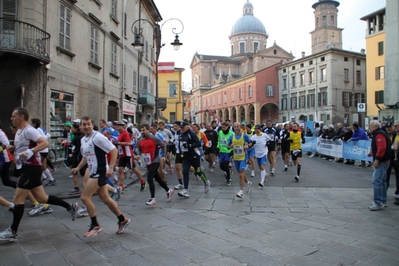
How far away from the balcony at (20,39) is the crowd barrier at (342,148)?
1263 cm

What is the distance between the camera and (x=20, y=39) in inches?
430

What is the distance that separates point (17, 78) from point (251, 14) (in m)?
81.8

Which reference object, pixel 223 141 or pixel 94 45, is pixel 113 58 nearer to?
pixel 94 45

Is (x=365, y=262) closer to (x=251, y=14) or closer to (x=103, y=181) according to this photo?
(x=103, y=181)

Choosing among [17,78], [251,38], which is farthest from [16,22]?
[251,38]

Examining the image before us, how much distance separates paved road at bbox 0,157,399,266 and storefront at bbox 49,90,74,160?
4.97 m

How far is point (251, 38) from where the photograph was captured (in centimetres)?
8256

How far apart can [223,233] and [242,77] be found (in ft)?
198

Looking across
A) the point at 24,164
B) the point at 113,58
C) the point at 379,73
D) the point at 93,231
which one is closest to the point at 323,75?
the point at 379,73

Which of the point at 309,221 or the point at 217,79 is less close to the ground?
the point at 217,79

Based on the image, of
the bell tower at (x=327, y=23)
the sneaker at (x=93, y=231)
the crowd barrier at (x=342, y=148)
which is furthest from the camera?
the bell tower at (x=327, y=23)

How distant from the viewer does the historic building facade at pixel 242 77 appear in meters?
59.6

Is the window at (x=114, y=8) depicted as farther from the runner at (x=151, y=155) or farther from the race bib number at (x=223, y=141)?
the runner at (x=151, y=155)

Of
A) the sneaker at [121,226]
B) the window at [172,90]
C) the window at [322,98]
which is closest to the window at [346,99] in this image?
the window at [322,98]
